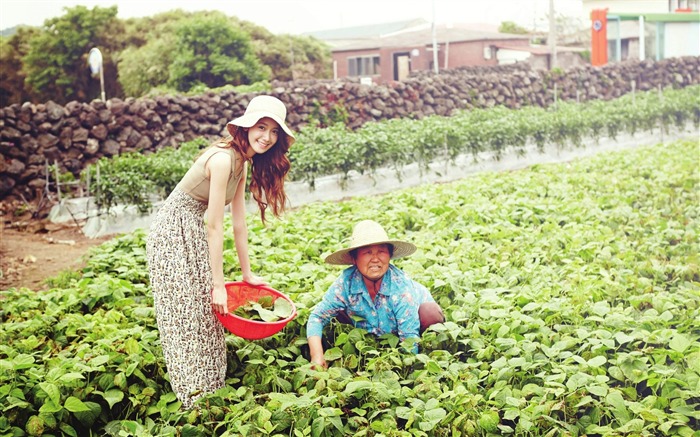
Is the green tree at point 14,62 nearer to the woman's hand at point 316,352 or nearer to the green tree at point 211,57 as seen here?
the green tree at point 211,57

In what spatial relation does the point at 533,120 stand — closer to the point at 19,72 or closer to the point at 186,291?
the point at 186,291

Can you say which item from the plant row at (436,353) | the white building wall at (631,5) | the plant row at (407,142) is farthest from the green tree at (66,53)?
the plant row at (436,353)

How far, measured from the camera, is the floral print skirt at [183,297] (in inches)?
138

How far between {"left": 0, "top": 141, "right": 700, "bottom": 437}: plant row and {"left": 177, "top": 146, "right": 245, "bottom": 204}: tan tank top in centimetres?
76

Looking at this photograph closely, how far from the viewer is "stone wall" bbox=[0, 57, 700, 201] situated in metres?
10.6

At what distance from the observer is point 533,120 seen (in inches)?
523

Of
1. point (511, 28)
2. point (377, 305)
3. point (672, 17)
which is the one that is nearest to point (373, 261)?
point (377, 305)

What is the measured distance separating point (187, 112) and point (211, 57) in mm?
12144

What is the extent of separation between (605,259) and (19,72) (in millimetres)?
24422

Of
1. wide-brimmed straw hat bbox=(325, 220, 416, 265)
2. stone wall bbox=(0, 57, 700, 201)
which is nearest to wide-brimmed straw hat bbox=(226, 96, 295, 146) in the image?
wide-brimmed straw hat bbox=(325, 220, 416, 265)

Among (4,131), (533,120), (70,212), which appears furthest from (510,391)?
(533,120)

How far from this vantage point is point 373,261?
389 cm

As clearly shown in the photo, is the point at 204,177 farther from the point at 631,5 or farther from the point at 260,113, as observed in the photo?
the point at 631,5

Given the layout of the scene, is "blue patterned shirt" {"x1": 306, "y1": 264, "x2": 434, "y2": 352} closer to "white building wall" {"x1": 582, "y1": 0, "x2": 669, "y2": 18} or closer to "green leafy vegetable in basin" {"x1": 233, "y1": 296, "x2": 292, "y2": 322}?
"green leafy vegetable in basin" {"x1": 233, "y1": 296, "x2": 292, "y2": 322}
